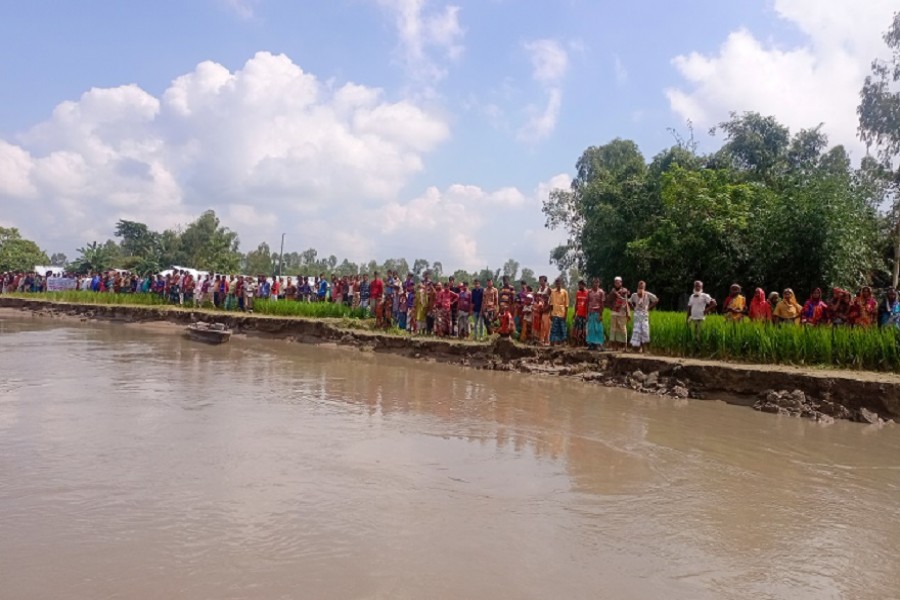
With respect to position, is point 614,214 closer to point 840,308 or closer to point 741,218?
point 741,218

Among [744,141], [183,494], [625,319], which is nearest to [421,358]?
[625,319]

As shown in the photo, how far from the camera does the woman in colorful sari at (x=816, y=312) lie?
12836 mm

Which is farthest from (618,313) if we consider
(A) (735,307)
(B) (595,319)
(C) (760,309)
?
(C) (760,309)

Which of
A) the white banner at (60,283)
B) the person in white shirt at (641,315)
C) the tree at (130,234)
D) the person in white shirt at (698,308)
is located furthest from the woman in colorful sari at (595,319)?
the tree at (130,234)

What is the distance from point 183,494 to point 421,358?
11.0 meters

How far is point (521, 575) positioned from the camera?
167 inches

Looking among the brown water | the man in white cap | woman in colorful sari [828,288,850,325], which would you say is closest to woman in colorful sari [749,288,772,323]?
woman in colorful sari [828,288,850,325]

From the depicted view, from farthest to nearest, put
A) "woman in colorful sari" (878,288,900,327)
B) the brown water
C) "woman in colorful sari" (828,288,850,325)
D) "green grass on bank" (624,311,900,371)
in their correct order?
"woman in colorful sari" (828,288,850,325) → "woman in colorful sari" (878,288,900,327) → "green grass on bank" (624,311,900,371) → the brown water

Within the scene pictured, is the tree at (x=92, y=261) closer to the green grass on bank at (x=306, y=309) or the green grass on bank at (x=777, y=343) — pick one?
the green grass on bank at (x=306, y=309)

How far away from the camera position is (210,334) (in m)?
19.3

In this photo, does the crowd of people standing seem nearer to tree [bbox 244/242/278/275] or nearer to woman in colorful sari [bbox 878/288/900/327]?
woman in colorful sari [bbox 878/288/900/327]

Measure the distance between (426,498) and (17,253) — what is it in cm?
5439

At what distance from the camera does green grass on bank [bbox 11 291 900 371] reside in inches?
440

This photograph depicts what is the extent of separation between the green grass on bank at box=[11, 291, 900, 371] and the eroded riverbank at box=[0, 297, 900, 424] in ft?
1.29
